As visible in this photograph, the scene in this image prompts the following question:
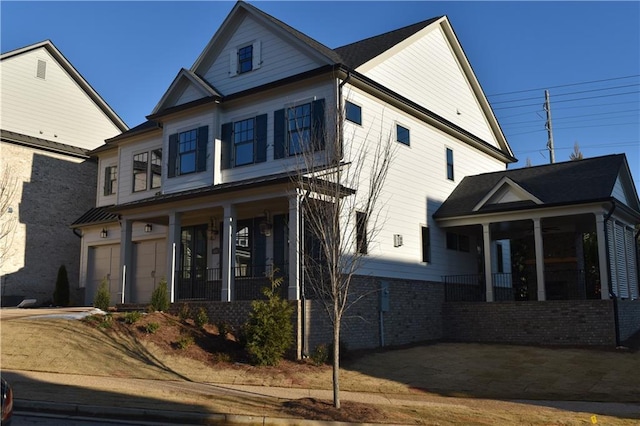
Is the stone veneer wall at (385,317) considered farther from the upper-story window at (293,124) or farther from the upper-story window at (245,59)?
the upper-story window at (245,59)

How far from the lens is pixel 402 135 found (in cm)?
2261

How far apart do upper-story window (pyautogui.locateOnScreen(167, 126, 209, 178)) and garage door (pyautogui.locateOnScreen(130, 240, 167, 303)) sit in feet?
12.9

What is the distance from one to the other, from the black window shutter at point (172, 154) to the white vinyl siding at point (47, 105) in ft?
34.6

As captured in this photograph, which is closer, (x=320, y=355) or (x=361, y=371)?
(x=361, y=371)

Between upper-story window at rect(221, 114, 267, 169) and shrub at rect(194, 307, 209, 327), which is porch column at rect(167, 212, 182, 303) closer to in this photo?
shrub at rect(194, 307, 209, 327)

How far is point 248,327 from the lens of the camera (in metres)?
16.4

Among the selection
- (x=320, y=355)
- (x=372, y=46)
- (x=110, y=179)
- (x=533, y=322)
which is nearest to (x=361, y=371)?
(x=320, y=355)

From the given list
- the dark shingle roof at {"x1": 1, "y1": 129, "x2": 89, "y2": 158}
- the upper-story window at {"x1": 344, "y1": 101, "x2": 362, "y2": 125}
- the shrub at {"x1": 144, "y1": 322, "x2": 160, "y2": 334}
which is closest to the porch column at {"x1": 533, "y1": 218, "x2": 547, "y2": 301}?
the upper-story window at {"x1": 344, "y1": 101, "x2": 362, "y2": 125}

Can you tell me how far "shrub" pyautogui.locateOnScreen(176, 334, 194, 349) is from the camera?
643 inches

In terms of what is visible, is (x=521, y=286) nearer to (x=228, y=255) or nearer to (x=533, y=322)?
(x=533, y=322)

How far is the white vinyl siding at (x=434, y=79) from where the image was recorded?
74.7ft

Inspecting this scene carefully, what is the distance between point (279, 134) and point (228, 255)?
4.36 metres

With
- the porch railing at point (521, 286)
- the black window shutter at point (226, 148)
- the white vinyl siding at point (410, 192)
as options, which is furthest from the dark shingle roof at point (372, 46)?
the porch railing at point (521, 286)

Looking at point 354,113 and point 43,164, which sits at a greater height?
point 43,164
